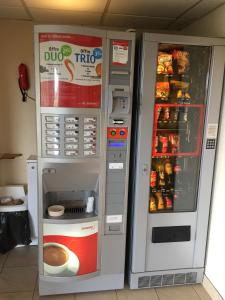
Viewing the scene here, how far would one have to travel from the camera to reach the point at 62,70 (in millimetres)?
1804

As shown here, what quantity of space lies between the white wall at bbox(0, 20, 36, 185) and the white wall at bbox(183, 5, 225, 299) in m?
1.78

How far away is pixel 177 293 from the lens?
2.22 meters

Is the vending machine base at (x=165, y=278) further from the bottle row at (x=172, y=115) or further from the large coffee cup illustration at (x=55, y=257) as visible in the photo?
the bottle row at (x=172, y=115)

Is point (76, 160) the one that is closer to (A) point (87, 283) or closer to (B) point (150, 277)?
(A) point (87, 283)

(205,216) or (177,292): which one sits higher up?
(205,216)

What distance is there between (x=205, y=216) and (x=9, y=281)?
1.79 meters

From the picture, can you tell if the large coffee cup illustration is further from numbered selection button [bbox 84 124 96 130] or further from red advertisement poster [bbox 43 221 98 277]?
numbered selection button [bbox 84 124 96 130]

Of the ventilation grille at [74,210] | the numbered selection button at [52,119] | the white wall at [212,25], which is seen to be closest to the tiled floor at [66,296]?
the ventilation grille at [74,210]

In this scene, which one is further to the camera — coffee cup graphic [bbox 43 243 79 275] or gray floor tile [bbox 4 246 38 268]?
gray floor tile [bbox 4 246 38 268]

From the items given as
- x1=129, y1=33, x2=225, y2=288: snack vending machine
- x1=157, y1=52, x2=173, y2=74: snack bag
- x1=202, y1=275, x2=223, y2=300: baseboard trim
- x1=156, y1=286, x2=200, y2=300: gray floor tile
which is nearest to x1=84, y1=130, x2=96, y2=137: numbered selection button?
x1=129, y1=33, x2=225, y2=288: snack vending machine

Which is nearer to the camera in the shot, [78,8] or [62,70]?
[62,70]

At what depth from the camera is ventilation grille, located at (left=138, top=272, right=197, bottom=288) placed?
223 centimetres

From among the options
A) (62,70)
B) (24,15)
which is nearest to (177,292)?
(62,70)

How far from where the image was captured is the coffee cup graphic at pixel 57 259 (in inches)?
79.7
